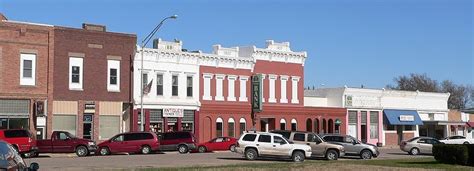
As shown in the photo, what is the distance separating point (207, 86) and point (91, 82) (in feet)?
36.6

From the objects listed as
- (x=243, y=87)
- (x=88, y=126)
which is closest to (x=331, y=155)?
(x=88, y=126)

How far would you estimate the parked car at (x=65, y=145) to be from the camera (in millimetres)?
44000

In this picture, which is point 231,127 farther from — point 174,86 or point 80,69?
point 80,69

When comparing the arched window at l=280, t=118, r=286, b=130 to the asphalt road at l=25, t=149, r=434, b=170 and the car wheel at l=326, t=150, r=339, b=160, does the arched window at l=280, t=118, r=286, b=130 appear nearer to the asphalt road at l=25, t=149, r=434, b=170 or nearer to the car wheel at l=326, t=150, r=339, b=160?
the car wheel at l=326, t=150, r=339, b=160

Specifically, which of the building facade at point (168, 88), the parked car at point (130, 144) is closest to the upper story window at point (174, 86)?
the building facade at point (168, 88)

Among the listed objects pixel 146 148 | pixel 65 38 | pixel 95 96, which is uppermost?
pixel 65 38

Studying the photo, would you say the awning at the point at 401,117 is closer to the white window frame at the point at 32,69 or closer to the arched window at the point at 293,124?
the arched window at the point at 293,124

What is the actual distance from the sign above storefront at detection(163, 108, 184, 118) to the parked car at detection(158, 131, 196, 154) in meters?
6.25

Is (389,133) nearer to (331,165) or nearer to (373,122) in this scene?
(373,122)

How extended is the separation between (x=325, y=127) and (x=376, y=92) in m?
8.54

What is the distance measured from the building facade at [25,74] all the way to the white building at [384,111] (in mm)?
29165

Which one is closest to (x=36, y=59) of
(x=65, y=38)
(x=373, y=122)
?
(x=65, y=38)

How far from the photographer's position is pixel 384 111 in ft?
248

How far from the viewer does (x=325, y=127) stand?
69.9 m
